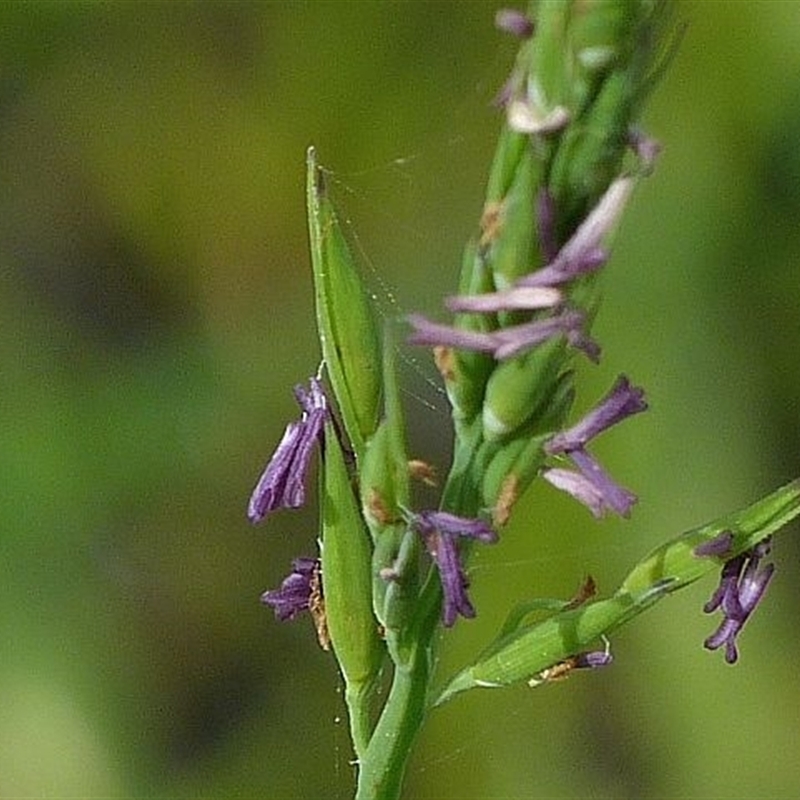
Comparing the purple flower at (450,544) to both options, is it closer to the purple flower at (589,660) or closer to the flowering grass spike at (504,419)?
the flowering grass spike at (504,419)

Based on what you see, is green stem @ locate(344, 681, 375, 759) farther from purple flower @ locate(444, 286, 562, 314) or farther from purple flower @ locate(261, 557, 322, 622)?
purple flower @ locate(444, 286, 562, 314)

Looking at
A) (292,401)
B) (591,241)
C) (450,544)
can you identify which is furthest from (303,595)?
(292,401)

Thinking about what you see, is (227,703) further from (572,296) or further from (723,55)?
(572,296)

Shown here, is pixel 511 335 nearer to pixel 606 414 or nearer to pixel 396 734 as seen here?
pixel 606 414

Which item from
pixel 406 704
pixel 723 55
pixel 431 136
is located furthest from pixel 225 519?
pixel 406 704

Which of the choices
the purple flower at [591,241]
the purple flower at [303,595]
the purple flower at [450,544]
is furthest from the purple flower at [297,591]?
the purple flower at [591,241]

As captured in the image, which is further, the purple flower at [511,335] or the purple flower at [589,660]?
the purple flower at [589,660]
